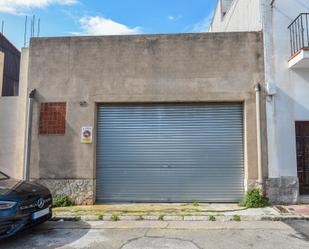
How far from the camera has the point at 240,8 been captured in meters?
10.4

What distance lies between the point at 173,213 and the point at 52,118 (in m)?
4.69

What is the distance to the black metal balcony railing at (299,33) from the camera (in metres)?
7.96

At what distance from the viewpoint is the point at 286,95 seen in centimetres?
797

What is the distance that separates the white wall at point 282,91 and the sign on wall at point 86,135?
5.36 meters

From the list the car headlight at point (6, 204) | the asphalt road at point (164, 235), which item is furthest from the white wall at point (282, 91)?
the car headlight at point (6, 204)

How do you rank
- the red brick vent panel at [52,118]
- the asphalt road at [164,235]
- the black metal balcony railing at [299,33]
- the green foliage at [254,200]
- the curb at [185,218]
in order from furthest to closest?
the red brick vent panel at [52,118]
the black metal balcony railing at [299,33]
the green foliage at [254,200]
the curb at [185,218]
the asphalt road at [164,235]

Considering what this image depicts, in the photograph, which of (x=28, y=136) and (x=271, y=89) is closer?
(x=271, y=89)

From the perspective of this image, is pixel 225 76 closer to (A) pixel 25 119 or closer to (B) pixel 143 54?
(B) pixel 143 54

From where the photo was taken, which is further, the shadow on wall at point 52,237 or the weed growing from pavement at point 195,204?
the weed growing from pavement at point 195,204

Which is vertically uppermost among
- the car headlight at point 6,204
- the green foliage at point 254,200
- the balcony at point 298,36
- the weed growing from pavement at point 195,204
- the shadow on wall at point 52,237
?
the balcony at point 298,36

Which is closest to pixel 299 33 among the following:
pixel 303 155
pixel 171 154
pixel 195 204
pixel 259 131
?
pixel 259 131

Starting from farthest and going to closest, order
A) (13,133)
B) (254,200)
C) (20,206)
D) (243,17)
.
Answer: (243,17) → (13,133) → (254,200) → (20,206)

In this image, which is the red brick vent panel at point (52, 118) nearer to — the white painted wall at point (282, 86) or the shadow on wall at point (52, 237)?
the shadow on wall at point (52, 237)

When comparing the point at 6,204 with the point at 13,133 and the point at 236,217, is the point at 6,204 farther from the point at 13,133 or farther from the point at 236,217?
the point at 236,217
